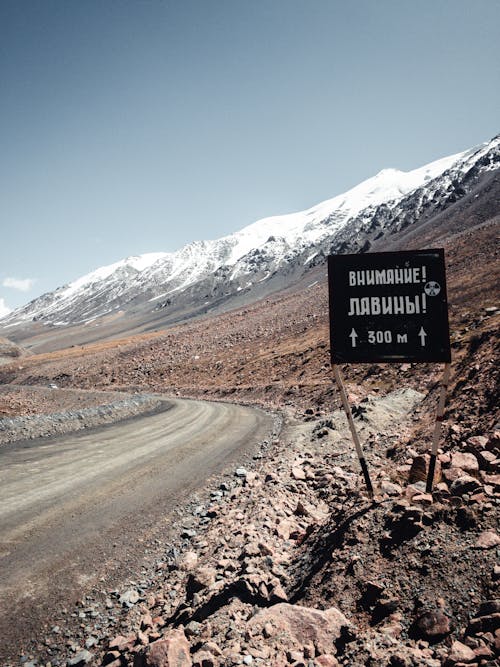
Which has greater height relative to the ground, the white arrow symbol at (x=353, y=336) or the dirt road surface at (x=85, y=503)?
the white arrow symbol at (x=353, y=336)

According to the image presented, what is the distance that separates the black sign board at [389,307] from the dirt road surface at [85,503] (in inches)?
230

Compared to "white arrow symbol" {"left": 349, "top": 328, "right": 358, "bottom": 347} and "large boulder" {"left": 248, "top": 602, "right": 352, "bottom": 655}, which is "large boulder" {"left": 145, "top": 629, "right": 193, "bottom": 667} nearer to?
"large boulder" {"left": 248, "top": 602, "right": 352, "bottom": 655}

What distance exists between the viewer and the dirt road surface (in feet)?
20.3

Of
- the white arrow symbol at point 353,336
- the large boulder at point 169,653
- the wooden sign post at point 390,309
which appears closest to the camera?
the large boulder at point 169,653

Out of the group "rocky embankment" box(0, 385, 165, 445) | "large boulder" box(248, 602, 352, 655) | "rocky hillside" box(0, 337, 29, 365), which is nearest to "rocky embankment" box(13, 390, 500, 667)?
"large boulder" box(248, 602, 352, 655)

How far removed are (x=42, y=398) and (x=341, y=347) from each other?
136ft

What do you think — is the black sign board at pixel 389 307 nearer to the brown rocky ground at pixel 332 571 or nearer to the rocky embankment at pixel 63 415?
the brown rocky ground at pixel 332 571

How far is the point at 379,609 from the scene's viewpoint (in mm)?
4062

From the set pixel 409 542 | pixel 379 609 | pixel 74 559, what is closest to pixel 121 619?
pixel 74 559

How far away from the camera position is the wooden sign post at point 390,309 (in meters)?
6.32

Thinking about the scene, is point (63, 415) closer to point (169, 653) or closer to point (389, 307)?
point (169, 653)

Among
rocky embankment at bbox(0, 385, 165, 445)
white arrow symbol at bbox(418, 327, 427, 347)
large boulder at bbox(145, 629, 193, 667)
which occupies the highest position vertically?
white arrow symbol at bbox(418, 327, 427, 347)

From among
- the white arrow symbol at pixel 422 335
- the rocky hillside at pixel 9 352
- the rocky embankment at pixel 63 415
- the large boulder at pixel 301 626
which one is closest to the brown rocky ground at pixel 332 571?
the large boulder at pixel 301 626

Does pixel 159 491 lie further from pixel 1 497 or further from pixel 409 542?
pixel 409 542
